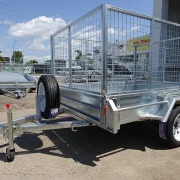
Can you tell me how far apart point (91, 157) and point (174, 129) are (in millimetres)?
1601

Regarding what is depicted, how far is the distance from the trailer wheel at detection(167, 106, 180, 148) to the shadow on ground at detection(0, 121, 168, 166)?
0.20 meters

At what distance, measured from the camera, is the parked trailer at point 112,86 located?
302 cm

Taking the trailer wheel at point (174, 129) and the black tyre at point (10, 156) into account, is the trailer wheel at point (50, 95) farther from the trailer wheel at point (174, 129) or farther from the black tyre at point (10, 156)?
the trailer wheel at point (174, 129)

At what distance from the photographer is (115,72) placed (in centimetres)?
331

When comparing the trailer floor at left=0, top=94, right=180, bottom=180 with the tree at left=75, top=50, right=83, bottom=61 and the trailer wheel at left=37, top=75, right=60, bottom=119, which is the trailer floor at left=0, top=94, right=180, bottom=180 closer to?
the trailer wheel at left=37, top=75, right=60, bottom=119

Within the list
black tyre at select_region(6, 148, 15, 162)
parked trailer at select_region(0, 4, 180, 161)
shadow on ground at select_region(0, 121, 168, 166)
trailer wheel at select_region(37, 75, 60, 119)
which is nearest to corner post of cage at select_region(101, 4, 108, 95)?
parked trailer at select_region(0, 4, 180, 161)

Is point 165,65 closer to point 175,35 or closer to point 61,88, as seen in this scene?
point 175,35

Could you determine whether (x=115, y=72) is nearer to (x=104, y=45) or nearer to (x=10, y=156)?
(x=104, y=45)

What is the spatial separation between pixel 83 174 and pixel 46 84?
67.0 inches

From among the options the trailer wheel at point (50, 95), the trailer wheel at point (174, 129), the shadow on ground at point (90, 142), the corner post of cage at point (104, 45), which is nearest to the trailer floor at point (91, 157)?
the shadow on ground at point (90, 142)

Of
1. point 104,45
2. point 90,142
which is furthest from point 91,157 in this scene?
point 104,45

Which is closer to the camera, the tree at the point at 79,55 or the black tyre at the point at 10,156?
the black tyre at the point at 10,156

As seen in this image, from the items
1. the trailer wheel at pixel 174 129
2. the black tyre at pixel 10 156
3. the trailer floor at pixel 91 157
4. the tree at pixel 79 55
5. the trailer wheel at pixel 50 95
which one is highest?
the tree at pixel 79 55

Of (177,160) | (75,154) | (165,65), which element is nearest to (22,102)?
(75,154)
